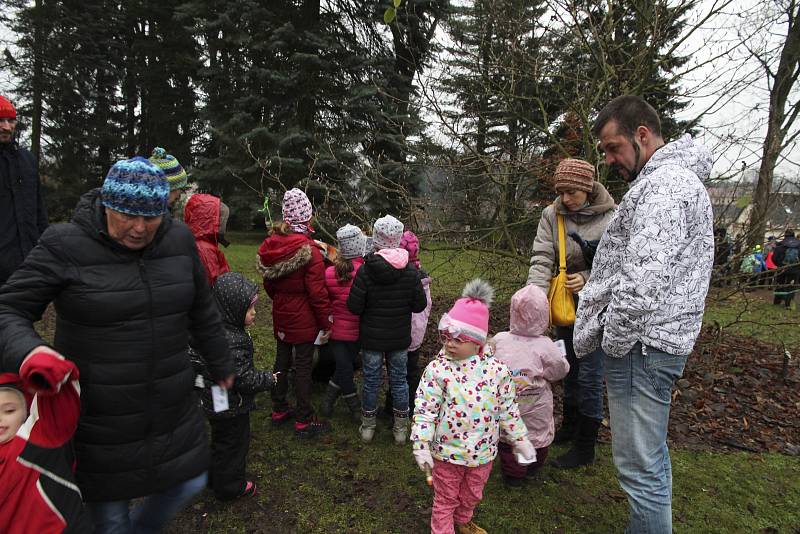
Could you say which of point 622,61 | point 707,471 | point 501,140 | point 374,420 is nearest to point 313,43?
point 501,140

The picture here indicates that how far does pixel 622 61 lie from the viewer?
5168mm

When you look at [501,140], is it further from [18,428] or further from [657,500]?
[18,428]

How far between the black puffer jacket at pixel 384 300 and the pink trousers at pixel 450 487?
50.0 inches

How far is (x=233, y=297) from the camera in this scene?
9.05 ft

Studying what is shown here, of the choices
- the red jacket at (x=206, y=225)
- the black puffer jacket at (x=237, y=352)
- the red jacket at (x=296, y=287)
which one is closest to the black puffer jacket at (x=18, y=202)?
the red jacket at (x=206, y=225)

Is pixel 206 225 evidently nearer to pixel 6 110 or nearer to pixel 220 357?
pixel 220 357

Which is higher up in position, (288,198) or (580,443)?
(288,198)

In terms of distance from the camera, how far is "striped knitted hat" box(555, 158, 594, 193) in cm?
307

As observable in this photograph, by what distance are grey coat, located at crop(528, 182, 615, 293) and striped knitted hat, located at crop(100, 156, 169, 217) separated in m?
2.39

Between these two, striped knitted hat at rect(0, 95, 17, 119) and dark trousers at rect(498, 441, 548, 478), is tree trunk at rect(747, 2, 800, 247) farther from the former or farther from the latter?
striped knitted hat at rect(0, 95, 17, 119)

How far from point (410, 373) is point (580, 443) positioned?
1516 millimetres

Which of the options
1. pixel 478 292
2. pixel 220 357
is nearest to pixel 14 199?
pixel 220 357

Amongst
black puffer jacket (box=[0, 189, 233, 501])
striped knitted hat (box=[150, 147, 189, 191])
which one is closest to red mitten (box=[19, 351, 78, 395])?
black puffer jacket (box=[0, 189, 233, 501])

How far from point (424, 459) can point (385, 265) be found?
155 centimetres
